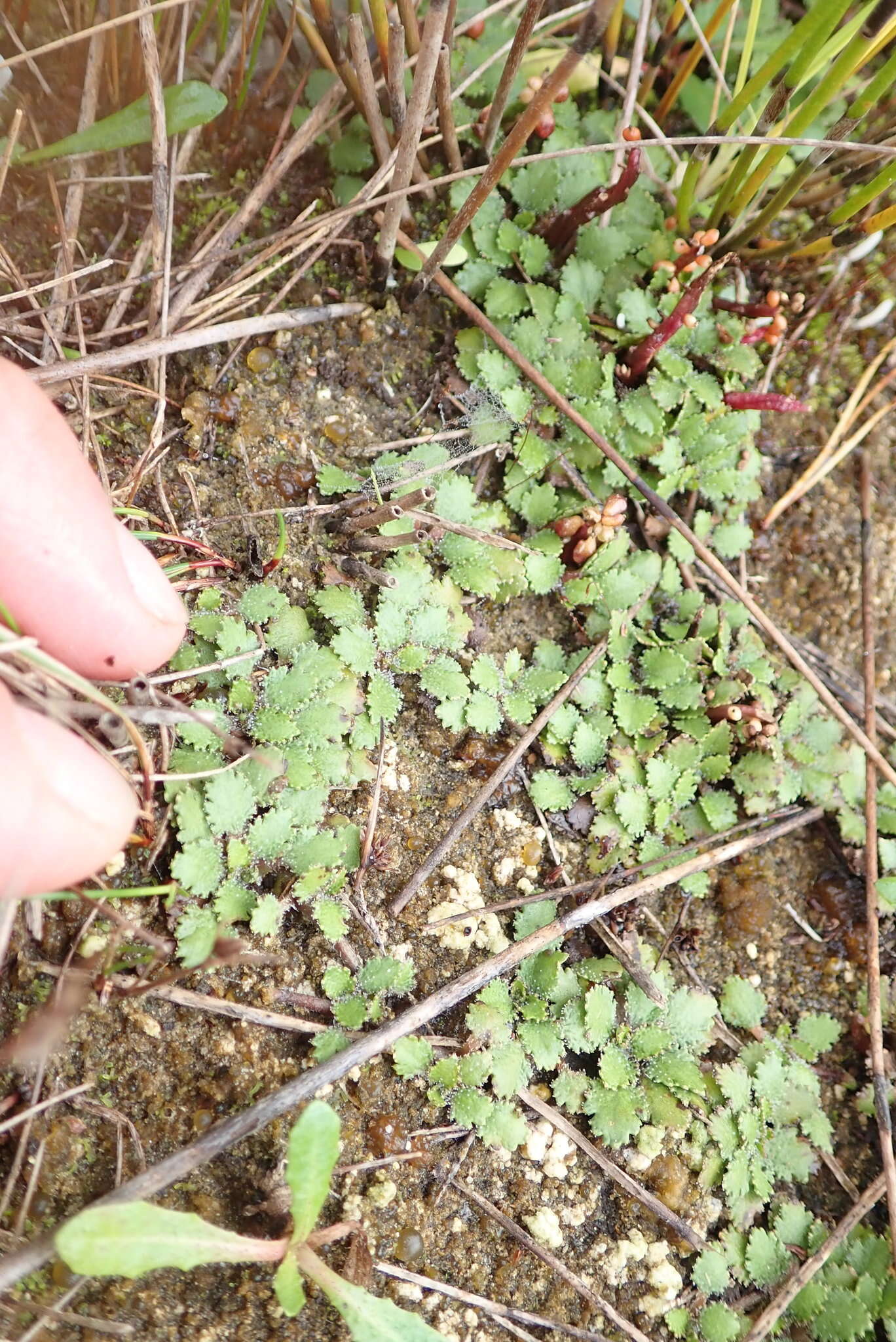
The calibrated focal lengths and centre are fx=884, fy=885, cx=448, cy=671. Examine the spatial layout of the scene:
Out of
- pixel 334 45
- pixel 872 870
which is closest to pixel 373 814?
pixel 872 870

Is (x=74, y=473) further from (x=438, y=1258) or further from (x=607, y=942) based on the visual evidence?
(x=438, y=1258)

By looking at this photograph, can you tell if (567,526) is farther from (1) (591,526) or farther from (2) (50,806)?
(2) (50,806)

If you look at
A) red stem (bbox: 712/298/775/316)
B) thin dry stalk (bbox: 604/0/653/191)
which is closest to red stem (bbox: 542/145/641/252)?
thin dry stalk (bbox: 604/0/653/191)

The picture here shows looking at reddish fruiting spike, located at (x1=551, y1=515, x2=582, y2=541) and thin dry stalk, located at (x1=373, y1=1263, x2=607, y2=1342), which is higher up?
reddish fruiting spike, located at (x1=551, y1=515, x2=582, y2=541)

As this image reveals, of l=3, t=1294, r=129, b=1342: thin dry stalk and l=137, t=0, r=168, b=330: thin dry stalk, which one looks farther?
l=137, t=0, r=168, b=330: thin dry stalk

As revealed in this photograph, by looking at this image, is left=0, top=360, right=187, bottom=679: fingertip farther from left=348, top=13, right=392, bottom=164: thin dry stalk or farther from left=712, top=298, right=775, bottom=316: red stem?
left=712, top=298, right=775, bottom=316: red stem

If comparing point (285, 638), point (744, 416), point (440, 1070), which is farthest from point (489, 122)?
point (440, 1070)
